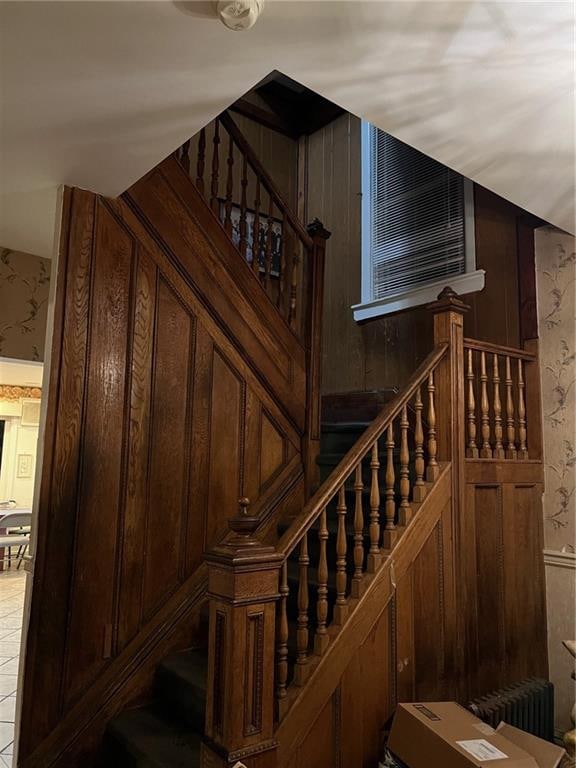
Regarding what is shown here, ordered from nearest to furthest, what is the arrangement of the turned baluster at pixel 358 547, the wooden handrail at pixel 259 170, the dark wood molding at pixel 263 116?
1. the turned baluster at pixel 358 547
2. the wooden handrail at pixel 259 170
3. the dark wood molding at pixel 263 116

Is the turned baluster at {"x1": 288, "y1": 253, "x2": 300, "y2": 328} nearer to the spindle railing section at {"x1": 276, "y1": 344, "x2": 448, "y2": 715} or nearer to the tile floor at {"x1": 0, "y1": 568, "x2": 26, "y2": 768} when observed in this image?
the spindle railing section at {"x1": 276, "y1": 344, "x2": 448, "y2": 715}

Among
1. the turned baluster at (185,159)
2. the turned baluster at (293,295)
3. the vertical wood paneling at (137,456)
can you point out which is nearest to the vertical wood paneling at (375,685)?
the vertical wood paneling at (137,456)

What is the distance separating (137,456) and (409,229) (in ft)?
8.52

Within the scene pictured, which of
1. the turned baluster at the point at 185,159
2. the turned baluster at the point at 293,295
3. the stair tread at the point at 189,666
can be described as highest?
the turned baluster at the point at 185,159

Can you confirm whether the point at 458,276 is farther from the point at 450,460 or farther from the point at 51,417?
the point at 51,417

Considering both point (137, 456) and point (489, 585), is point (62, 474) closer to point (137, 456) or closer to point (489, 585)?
point (137, 456)

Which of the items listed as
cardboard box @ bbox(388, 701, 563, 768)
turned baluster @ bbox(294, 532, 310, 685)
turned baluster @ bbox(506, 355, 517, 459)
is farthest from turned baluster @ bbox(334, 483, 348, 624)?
turned baluster @ bbox(506, 355, 517, 459)

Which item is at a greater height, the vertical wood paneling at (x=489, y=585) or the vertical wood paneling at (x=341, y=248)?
the vertical wood paneling at (x=341, y=248)

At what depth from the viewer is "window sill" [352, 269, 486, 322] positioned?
3.48 metres

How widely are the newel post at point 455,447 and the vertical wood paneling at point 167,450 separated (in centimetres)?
129

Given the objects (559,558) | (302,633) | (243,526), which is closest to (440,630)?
(302,633)

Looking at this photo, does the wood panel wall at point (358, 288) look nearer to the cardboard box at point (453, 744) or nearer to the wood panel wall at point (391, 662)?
the wood panel wall at point (391, 662)

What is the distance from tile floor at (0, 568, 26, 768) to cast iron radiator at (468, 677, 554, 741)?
234 cm

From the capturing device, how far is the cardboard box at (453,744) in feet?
5.88
